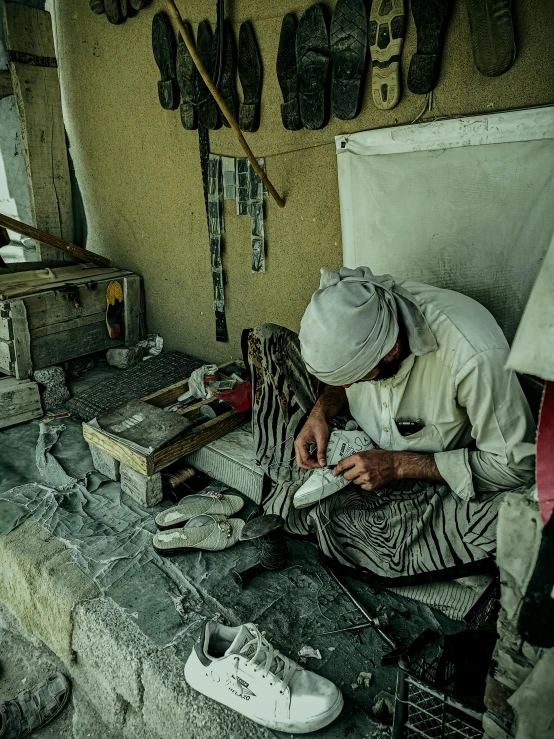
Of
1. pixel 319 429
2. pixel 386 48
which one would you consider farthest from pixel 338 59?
pixel 319 429

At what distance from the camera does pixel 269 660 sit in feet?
5.37

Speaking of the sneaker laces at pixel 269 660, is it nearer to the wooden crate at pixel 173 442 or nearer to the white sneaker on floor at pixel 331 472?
the white sneaker on floor at pixel 331 472

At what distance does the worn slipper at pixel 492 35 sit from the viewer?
2.08 metres

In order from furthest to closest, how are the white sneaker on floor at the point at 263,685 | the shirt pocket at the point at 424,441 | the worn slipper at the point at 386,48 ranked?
the worn slipper at the point at 386,48 → the shirt pocket at the point at 424,441 → the white sneaker on floor at the point at 263,685

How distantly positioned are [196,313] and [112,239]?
1043 mm

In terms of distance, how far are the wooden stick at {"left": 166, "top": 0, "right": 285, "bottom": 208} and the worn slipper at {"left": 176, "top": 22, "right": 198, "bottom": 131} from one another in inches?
10.3

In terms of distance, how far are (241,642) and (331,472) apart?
0.65 m

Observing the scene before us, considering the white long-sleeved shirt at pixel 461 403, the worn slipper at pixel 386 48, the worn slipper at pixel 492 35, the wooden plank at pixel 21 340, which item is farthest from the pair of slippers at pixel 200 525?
the worn slipper at pixel 492 35

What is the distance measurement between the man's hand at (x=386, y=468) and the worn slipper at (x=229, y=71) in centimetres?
220

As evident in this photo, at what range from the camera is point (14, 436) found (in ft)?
10.8

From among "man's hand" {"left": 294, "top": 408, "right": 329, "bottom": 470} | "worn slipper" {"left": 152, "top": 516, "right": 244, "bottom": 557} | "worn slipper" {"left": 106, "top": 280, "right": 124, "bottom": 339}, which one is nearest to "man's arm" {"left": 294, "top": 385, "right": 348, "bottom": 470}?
"man's hand" {"left": 294, "top": 408, "right": 329, "bottom": 470}

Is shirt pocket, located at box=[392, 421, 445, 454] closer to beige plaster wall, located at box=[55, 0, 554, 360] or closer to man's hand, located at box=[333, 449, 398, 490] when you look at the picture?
man's hand, located at box=[333, 449, 398, 490]

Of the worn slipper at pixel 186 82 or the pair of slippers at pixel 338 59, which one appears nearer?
the pair of slippers at pixel 338 59

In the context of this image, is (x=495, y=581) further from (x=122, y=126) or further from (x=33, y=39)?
(x=33, y=39)
